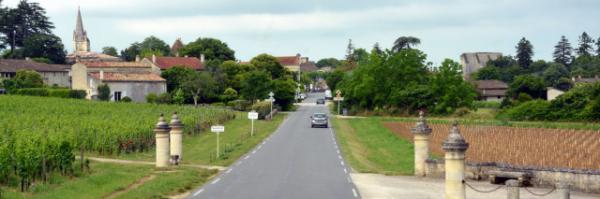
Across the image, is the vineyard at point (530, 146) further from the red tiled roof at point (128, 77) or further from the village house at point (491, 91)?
the village house at point (491, 91)

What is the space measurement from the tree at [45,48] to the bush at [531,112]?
299ft

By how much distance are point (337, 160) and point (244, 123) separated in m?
33.4

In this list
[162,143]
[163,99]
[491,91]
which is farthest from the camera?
[491,91]

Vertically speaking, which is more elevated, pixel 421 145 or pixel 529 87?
pixel 529 87

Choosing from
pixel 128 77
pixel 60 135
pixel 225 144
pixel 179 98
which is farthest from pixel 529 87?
pixel 60 135

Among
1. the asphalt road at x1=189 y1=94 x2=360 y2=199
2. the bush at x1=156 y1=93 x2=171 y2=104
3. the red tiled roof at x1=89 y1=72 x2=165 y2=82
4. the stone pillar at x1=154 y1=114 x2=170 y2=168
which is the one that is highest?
the red tiled roof at x1=89 y1=72 x2=165 y2=82

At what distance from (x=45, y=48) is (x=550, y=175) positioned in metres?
127

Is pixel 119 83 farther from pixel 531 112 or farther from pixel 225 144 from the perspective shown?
pixel 225 144

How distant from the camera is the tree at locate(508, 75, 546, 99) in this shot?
12106 centimetres

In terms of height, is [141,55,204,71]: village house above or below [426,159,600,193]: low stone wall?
above

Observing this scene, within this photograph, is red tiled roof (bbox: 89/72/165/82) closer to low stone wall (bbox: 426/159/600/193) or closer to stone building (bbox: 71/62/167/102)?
stone building (bbox: 71/62/167/102)

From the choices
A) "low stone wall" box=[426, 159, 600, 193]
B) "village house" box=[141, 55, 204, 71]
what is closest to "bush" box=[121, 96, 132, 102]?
"village house" box=[141, 55, 204, 71]

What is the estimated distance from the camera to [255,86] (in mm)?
94125

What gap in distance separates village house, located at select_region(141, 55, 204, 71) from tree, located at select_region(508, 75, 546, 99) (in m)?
46.2
